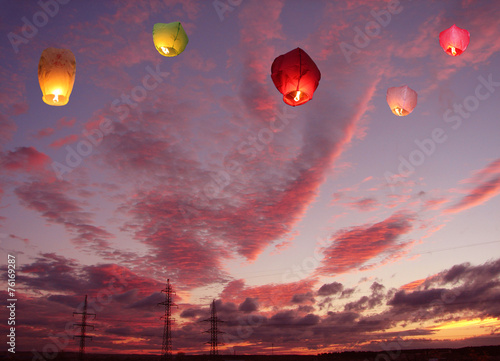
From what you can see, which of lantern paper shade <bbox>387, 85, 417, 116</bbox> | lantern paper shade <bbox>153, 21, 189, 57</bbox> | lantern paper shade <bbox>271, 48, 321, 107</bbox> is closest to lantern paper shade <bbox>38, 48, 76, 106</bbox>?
lantern paper shade <bbox>153, 21, 189, 57</bbox>

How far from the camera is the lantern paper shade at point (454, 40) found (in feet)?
33.9

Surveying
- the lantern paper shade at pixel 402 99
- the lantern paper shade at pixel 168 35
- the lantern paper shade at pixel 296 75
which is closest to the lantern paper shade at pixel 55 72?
the lantern paper shade at pixel 168 35

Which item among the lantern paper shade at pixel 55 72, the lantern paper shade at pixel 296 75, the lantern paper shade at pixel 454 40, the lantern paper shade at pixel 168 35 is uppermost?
the lantern paper shade at pixel 454 40

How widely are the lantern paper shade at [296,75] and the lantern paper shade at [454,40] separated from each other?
567cm

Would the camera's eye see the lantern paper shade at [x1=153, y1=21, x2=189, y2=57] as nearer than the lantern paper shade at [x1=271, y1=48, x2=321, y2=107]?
No

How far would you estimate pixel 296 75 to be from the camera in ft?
21.0

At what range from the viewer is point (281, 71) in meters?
6.54

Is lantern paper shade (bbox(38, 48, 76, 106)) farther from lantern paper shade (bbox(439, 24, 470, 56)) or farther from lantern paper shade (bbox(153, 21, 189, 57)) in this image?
lantern paper shade (bbox(439, 24, 470, 56))

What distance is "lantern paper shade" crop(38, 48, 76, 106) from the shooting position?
17.5 feet

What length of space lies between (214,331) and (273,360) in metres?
106

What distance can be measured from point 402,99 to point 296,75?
4.73 m

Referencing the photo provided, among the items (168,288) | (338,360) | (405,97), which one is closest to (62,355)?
(338,360)

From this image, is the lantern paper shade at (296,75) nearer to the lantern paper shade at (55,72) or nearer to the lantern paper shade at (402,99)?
the lantern paper shade at (55,72)

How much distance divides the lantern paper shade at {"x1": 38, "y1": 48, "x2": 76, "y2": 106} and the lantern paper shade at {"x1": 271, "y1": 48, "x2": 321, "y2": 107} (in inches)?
123
